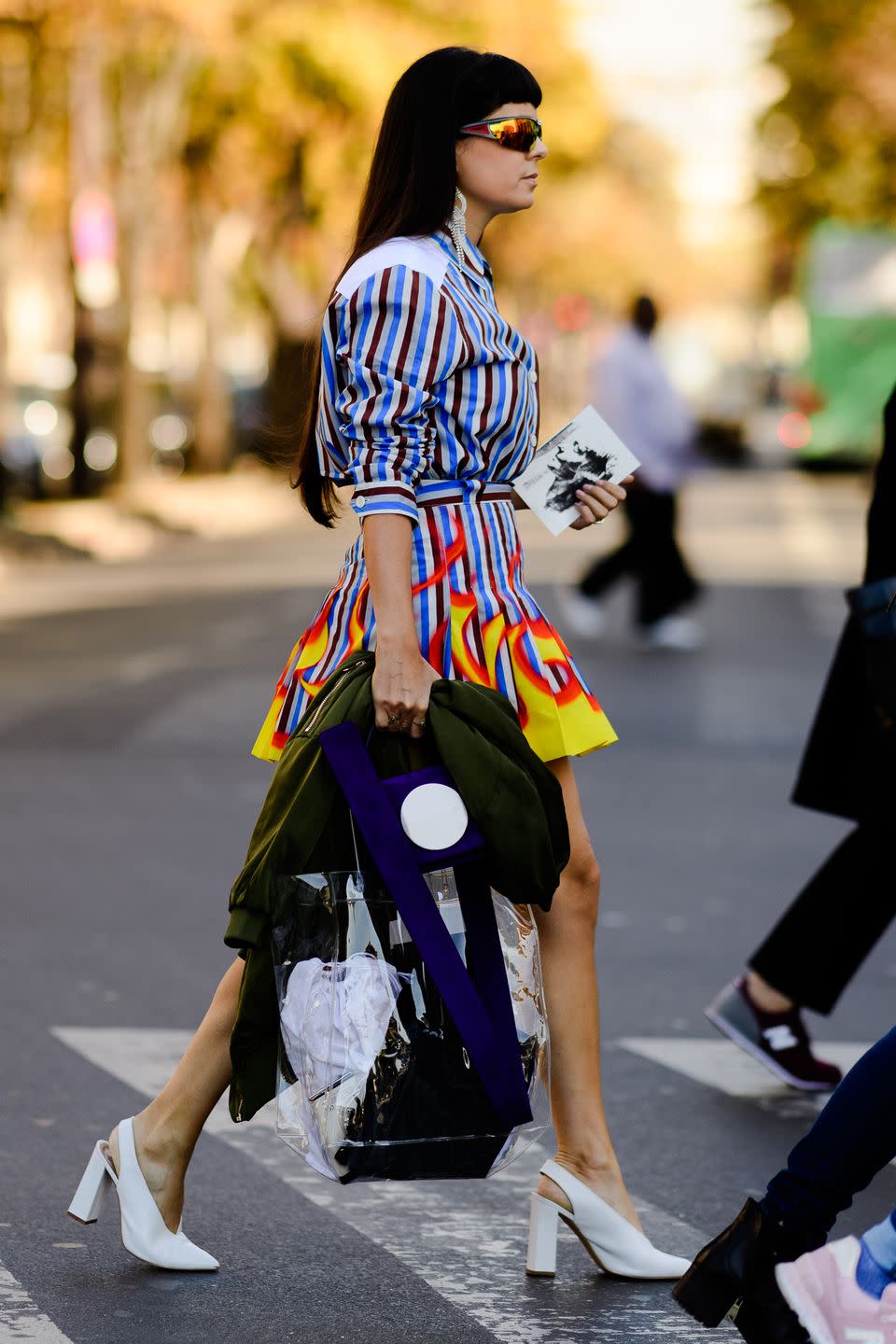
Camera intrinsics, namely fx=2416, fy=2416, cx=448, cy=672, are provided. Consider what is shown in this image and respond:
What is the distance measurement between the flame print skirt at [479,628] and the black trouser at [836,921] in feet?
4.60

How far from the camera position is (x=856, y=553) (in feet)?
81.4

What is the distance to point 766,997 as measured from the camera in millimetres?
5293

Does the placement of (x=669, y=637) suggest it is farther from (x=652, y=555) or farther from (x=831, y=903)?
(x=831, y=903)

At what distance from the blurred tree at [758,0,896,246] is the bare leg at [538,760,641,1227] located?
126ft

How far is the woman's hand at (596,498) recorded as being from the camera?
13.0 ft

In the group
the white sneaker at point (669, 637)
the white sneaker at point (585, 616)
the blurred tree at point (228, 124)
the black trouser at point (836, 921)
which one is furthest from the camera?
the blurred tree at point (228, 124)

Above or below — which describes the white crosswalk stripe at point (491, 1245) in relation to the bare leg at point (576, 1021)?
below

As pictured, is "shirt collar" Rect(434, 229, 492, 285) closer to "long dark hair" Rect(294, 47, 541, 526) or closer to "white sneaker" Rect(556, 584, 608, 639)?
"long dark hair" Rect(294, 47, 541, 526)

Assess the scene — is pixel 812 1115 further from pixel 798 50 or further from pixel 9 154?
pixel 798 50

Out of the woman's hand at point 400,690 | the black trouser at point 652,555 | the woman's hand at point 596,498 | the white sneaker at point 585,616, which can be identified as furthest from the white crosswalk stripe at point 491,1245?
the white sneaker at point 585,616

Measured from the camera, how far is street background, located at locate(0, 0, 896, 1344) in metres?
4.21

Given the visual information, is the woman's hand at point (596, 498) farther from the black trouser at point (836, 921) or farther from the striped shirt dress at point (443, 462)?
the black trouser at point (836, 921)

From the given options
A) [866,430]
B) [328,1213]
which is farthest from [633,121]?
[328,1213]

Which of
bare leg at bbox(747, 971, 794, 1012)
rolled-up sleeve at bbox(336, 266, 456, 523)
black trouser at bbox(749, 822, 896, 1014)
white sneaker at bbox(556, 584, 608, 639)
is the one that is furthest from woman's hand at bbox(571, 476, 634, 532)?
white sneaker at bbox(556, 584, 608, 639)
